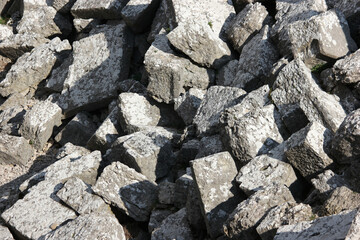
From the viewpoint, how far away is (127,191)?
820cm

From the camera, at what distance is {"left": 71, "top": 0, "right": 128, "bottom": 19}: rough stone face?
43.8 ft

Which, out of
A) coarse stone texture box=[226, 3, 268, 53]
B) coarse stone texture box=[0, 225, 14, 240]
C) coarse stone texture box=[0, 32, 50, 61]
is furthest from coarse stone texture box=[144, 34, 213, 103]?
coarse stone texture box=[0, 32, 50, 61]

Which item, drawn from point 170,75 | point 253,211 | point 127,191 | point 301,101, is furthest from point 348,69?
point 127,191

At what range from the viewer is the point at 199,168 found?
23.4ft

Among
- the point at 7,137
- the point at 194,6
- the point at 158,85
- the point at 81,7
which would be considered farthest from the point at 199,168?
the point at 81,7

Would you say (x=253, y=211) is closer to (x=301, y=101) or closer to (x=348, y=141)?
(x=348, y=141)

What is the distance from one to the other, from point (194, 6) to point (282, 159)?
525 cm

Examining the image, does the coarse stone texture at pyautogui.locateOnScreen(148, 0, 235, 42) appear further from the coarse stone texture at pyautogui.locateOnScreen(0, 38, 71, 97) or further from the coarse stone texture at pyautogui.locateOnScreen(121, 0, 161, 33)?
the coarse stone texture at pyautogui.locateOnScreen(0, 38, 71, 97)

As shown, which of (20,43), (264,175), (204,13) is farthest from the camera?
(20,43)

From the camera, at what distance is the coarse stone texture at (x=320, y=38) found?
8383mm

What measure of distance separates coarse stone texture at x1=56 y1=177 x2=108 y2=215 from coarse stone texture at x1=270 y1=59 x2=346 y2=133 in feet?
10.4

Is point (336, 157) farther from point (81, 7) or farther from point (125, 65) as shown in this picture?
point (81, 7)

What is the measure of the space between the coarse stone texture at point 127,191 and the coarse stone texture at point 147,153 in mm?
386

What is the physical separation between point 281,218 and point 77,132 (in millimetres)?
6932
